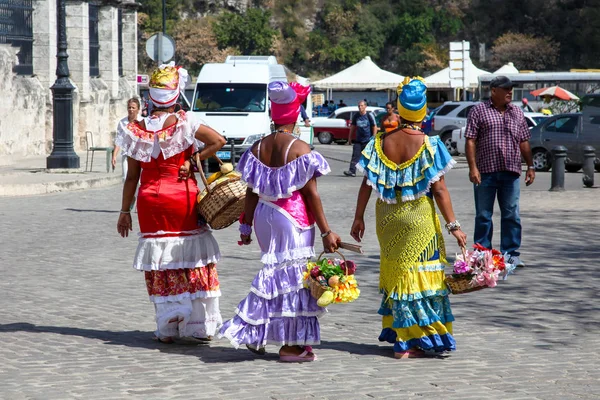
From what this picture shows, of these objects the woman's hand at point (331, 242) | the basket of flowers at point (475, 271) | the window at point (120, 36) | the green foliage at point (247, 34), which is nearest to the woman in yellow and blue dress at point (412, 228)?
the basket of flowers at point (475, 271)

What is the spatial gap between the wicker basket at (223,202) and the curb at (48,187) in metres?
12.5

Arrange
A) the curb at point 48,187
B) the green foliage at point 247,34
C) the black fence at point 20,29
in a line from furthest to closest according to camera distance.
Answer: the green foliage at point 247,34 < the black fence at point 20,29 < the curb at point 48,187

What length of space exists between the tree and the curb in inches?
2733

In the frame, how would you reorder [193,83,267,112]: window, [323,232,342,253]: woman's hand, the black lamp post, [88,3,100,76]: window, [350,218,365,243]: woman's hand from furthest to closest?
[88,3,100,76]: window
[193,83,267,112]: window
the black lamp post
[350,218,365,243]: woman's hand
[323,232,342,253]: woman's hand

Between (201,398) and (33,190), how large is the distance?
565 inches

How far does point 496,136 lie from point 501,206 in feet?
2.29

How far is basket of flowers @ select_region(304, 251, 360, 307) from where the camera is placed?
6.54m

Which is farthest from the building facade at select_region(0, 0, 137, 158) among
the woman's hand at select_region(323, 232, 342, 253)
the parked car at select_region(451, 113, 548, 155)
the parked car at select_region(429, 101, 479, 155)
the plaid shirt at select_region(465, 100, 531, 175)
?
the woman's hand at select_region(323, 232, 342, 253)

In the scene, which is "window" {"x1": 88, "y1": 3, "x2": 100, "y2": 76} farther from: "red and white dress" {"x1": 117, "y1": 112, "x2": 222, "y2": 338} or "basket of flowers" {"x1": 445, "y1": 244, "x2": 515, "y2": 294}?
"basket of flowers" {"x1": 445, "y1": 244, "x2": 515, "y2": 294}

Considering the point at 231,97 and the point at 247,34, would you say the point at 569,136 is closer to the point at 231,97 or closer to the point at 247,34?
the point at 231,97

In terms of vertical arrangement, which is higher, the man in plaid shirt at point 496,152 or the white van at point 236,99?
the white van at point 236,99

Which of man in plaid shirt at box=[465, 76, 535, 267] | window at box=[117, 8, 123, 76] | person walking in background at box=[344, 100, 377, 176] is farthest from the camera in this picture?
window at box=[117, 8, 123, 76]

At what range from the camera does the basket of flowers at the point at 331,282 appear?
6.54 m

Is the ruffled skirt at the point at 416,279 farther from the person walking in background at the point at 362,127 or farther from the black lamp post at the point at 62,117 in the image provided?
the black lamp post at the point at 62,117
